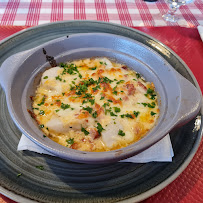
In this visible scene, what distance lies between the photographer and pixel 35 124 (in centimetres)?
152

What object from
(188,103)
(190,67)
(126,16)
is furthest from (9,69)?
(126,16)

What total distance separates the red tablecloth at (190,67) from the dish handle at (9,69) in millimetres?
722

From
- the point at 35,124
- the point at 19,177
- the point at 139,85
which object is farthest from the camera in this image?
the point at 139,85

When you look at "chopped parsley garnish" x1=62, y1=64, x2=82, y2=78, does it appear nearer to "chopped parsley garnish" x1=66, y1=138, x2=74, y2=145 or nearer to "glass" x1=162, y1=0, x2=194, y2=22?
"chopped parsley garnish" x1=66, y1=138, x2=74, y2=145

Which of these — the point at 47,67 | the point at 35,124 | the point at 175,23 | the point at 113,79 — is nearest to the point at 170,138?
the point at 113,79

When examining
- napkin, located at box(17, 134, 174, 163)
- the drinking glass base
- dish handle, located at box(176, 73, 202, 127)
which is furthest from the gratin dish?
the drinking glass base

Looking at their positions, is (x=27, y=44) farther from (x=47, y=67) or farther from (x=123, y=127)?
(x=123, y=127)

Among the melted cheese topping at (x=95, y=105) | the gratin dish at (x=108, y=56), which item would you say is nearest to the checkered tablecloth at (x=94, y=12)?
the gratin dish at (x=108, y=56)

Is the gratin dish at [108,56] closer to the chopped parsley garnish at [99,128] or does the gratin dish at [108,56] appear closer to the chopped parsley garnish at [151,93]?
the chopped parsley garnish at [151,93]

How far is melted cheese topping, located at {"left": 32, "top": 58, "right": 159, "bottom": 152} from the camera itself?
60.4 inches

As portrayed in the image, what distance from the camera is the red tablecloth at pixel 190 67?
1.34 m

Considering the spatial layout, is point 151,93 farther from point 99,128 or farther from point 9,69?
point 9,69

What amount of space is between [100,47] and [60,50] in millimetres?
378

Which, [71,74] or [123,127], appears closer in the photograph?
[123,127]
